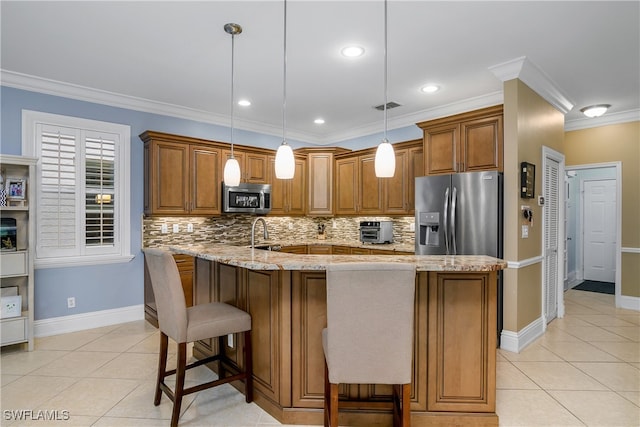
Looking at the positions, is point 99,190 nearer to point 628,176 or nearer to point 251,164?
point 251,164

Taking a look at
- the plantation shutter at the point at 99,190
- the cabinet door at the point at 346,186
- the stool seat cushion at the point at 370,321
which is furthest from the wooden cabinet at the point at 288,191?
the stool seat cushion at the point at 370,321

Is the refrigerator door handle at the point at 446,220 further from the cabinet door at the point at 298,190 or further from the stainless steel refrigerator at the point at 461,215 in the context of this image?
the cabinet door at the point at 298,190

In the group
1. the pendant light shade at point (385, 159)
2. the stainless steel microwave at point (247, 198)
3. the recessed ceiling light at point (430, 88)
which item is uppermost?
the recessed ceiling light at point (430, 88)

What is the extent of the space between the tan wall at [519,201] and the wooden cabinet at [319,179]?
270 centimetres

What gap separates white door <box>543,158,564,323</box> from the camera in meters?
4.02

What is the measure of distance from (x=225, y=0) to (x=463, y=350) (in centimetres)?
270

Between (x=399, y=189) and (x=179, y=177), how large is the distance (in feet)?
9.29

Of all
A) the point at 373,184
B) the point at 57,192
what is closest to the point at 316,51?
the point at 373,184

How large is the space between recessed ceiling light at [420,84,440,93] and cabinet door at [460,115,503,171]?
0.53 metres

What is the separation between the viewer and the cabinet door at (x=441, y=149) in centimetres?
383

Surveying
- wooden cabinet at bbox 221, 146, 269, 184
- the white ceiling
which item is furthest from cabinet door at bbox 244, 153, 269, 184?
the white ceiling

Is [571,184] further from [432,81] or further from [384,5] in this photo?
[384,5]

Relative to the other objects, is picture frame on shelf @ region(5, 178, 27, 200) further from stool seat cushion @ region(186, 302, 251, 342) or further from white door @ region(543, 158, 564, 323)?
white door @ region(543, 158, 564, 323)

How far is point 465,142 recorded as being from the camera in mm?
3746
